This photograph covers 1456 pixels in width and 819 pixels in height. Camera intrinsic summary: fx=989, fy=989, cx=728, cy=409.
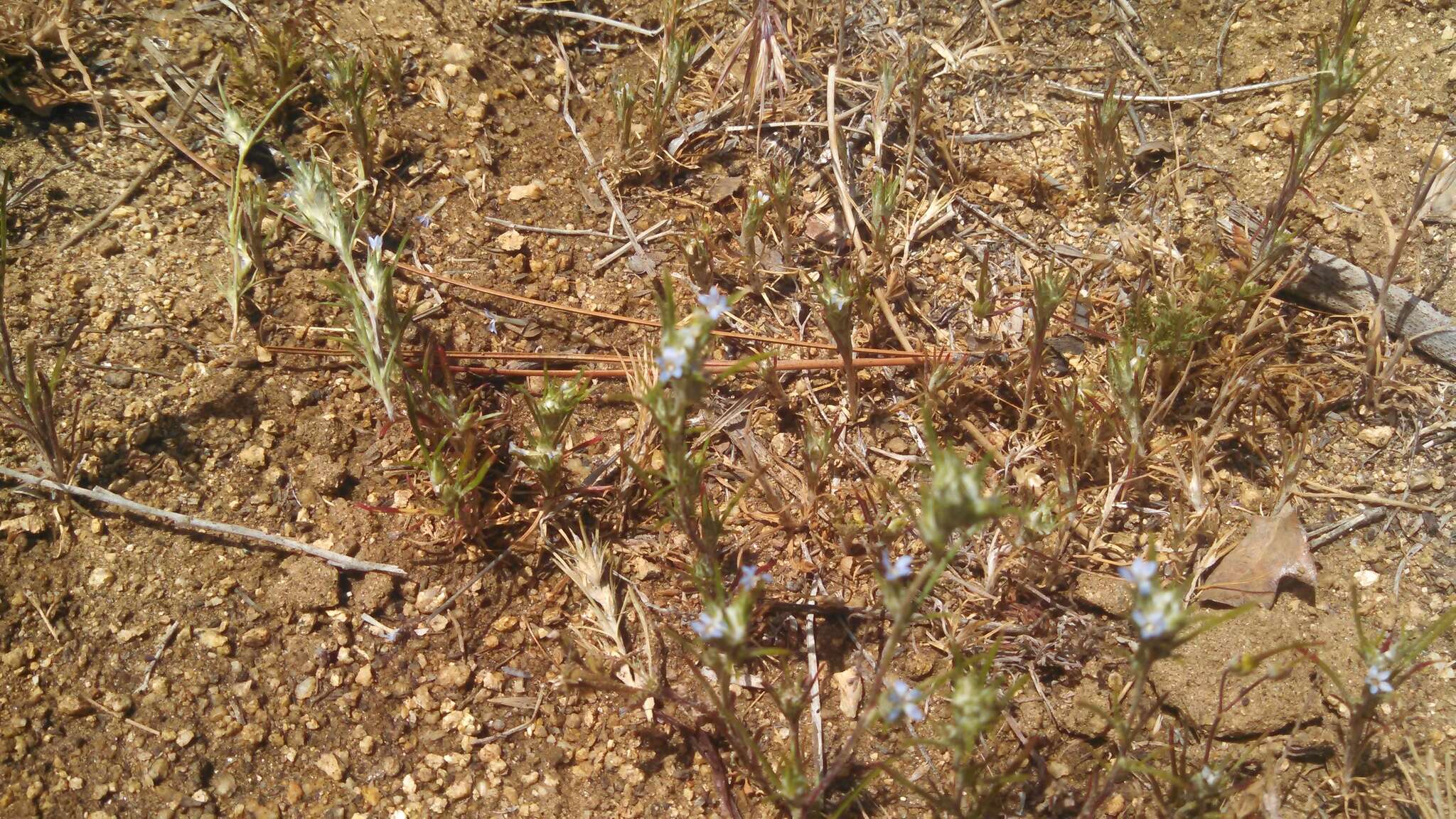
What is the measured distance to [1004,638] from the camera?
2586 mm

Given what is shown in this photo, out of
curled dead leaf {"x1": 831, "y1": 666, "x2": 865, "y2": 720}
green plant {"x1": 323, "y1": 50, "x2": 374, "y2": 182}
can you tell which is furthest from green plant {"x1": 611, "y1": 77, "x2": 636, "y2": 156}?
curled dead leaf {"x1": 831, "y1": 666, "x2": 865, "y2": 720}

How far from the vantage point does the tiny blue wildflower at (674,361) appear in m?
1.88

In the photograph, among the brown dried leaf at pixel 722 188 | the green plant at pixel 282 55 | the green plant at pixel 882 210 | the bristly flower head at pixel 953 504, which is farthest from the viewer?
the brown dried leaf at pixel 722 188

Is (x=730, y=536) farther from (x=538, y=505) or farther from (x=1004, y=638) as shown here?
(x=1004, y=638)

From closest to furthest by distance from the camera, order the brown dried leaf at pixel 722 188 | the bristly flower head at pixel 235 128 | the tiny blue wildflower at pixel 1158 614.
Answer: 1. the tiny blue wildflower at pixel 1158 614
2. the bristly flower head at pixel 235 128
3. the brown dried leaf at pixel 722 188

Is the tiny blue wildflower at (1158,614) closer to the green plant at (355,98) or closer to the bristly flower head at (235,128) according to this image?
the green plant at (355,98)

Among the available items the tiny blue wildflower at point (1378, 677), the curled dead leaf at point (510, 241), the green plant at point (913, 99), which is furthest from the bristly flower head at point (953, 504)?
the curled dead leaf at point (510, 241)

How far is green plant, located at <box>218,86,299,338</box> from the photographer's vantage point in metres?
2.79

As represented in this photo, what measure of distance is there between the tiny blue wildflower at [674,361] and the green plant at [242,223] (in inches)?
59.3

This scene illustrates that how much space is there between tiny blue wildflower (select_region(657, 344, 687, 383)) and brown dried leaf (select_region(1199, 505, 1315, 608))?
164 centimetres

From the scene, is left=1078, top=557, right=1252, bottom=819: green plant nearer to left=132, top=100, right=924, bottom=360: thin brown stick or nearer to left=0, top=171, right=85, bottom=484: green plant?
left=132, top=100, right=924, bottom=360: thin brown stick

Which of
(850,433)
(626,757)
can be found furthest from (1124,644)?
(626,757)

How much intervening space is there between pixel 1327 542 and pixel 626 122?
241 centimetres

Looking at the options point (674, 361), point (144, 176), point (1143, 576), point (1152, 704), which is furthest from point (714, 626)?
point (144, 176)
